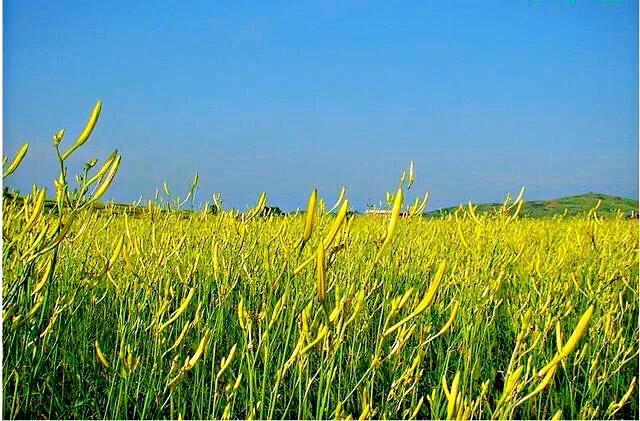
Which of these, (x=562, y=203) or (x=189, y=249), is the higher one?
(x=562, y=203)

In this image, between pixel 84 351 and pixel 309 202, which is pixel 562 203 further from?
pixel 309 202

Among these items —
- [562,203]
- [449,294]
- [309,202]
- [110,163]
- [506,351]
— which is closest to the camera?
[309,202]

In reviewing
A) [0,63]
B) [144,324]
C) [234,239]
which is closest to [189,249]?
[234,239]

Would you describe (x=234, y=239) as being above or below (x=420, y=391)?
above

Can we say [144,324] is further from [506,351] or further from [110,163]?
[506,351]

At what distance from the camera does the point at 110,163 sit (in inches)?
24.0

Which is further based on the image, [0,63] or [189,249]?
[189,249]

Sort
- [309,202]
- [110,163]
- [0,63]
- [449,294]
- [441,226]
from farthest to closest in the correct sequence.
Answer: [441,226], [449,294], [0,63], [110,163], [309,202]

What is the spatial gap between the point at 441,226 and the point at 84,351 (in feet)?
4.58

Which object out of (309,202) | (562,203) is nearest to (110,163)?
(309,202)

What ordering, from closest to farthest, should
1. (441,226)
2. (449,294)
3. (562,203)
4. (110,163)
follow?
(110,163)
(449,294)
(441,226)
(562,203)

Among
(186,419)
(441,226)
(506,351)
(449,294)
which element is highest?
(441,226)

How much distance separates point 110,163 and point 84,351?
Result: 0.70m

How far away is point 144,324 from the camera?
1.18 metres
